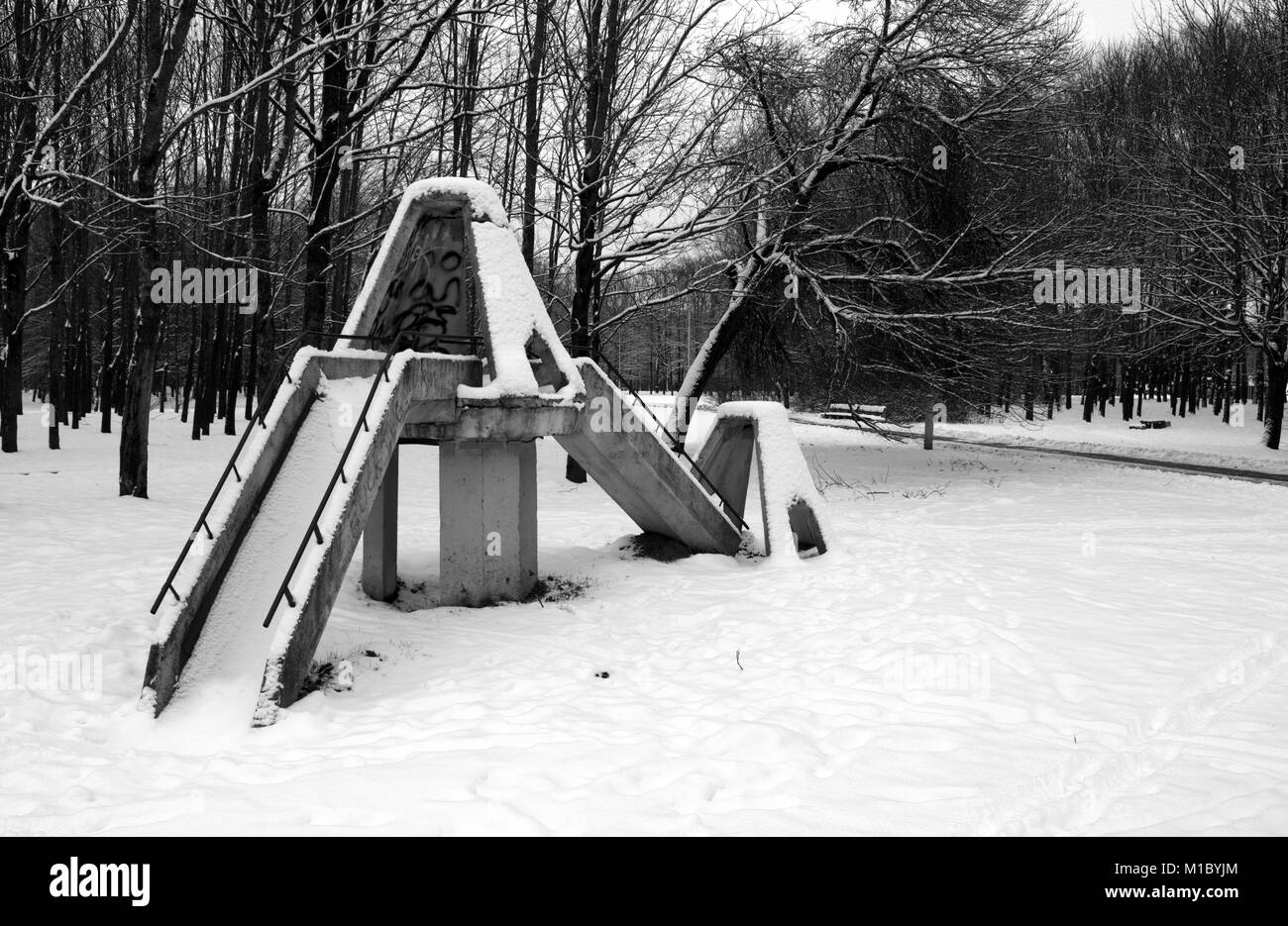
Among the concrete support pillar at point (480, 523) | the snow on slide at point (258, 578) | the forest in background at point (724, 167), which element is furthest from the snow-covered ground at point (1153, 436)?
the snow on slide at point (258, 578)

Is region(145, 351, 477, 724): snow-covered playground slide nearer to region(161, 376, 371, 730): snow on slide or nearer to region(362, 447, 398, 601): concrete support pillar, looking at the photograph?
region(161, 376, 371, 730): snow on slide

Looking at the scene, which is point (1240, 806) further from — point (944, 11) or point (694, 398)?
point (944, 11)

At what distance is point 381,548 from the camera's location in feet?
28.6

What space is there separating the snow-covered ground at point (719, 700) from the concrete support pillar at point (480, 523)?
1.28ft

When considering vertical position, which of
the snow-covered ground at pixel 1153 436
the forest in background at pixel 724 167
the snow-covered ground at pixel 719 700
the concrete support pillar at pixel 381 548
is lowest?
the snow-covered ground at pixel 719 700

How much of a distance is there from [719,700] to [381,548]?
431 centimetres

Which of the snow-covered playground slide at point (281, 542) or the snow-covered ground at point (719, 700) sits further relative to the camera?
the snow-covered playground slide at point (281, 542)

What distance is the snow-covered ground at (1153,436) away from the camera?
21.7 m

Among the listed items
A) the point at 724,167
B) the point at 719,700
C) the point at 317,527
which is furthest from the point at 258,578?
the point at 724,167

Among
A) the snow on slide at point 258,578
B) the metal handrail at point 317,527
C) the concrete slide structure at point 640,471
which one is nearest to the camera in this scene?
the snow on slide at point 258,578

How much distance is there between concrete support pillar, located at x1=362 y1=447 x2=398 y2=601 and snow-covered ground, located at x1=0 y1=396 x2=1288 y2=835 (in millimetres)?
206

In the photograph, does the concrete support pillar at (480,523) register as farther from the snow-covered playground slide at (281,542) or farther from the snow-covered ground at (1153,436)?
the snow-covered ground at (1153,436)

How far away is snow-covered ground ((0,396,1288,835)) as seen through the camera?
418 centimetres
